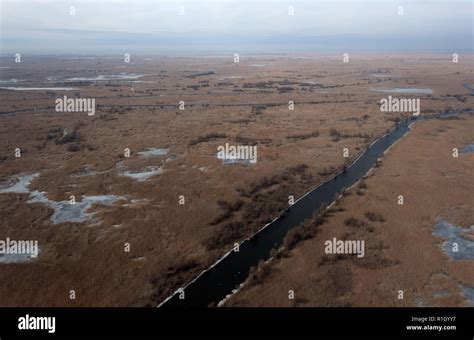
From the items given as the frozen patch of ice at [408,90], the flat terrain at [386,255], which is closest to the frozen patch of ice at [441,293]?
the flat terrain at [386,255]

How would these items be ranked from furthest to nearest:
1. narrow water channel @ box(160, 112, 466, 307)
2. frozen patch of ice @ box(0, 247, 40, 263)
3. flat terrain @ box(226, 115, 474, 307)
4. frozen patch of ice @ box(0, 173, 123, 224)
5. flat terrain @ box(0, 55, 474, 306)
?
1. frozen patch of ice @ box(0, 173, 123, 224)
2. frozen patch of ice @ box(0, 247, 40, 263)
3. flat terrain @ box(0, 55, 474, 306)
4. narrow water channel @ box(160, 112, 466, 307)
5. flat terrain @ box(226, 115, 474, 307)

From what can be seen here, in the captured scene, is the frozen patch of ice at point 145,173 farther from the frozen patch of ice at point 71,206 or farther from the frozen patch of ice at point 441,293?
the frozen patch of ice at point 441,293

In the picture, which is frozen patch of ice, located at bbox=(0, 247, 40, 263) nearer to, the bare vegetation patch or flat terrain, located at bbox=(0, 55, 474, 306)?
flat terrain, located at bbox=(0, 55, 474, 306)

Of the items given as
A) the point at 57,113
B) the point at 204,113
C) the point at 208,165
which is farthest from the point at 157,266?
the point at 57,113

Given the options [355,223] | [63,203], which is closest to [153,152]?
[63,203]

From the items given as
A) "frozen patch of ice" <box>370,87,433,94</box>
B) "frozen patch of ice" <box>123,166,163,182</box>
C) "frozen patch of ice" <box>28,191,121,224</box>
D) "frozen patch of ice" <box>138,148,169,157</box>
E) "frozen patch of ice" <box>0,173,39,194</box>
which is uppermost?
"frozen patch of ice" <box>370,87,433,94</box>

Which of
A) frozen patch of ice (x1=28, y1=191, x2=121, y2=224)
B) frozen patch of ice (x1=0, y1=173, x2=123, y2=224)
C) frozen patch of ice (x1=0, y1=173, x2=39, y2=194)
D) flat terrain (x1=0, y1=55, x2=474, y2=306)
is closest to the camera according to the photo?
flat terrain (x1=0, y1=55, x2=474, y2=306)

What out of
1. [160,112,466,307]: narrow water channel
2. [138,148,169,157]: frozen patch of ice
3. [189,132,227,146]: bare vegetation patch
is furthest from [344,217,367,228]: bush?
[189,132,227,146]: bare vegetation patch

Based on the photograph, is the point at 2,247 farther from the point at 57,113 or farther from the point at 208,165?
the point at 57,113
